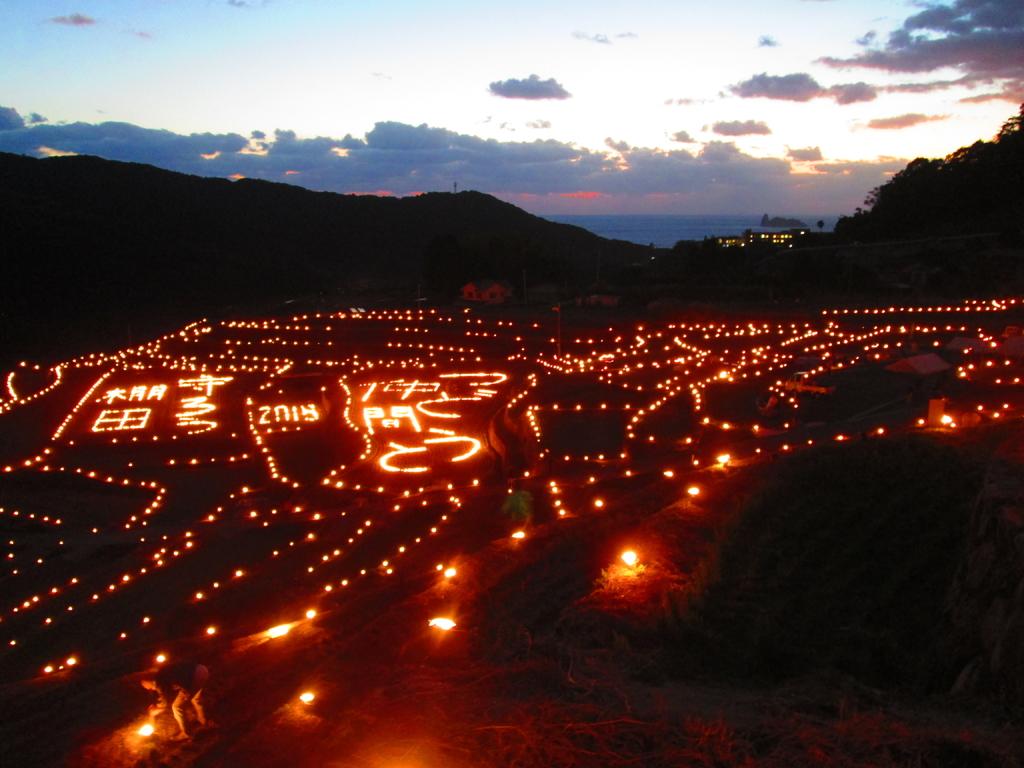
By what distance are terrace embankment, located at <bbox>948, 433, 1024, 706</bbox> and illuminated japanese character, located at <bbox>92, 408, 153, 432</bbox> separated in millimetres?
19693

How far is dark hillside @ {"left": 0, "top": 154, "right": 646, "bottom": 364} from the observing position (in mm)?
47719

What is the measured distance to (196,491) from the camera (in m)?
16.0

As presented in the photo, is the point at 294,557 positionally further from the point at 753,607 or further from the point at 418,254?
the point at 418,254

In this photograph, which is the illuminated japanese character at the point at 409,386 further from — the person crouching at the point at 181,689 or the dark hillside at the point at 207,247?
the dark hillside at the point at 207,247

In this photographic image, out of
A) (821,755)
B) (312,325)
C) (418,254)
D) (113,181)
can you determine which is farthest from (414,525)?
(113,181)

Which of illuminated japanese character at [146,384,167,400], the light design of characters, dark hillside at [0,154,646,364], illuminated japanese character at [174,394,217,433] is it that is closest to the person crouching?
the light design of characters

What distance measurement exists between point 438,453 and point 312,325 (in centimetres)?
2005

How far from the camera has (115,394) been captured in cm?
2502

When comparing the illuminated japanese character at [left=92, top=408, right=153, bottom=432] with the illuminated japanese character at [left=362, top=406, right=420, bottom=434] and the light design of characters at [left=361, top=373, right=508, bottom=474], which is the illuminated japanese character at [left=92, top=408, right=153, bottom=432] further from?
the light design of characters at [left=361, top=373, right=508, bottom=474]

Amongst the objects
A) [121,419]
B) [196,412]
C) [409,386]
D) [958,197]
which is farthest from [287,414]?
[958,197]

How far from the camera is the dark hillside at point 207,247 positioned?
4772 cm

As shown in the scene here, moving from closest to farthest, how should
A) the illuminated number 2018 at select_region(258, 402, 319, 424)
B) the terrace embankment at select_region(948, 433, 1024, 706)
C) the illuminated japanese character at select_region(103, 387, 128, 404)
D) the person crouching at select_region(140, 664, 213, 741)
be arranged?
the terrace embankment at select_region(948, 433, 1024, 706) < the person crouching at select_region(140, 664, 213, 741) < the illuminated number 2018 at select_region(258, 402, 319, 424) < the illuminated japanese character at select_region(103, 387, 128, 404)

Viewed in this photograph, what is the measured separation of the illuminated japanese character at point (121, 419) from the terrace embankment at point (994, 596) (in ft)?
64.6

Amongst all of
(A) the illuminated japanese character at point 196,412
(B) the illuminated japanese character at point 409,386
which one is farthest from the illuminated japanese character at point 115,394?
(B) the illuminated japanese character at point 409,386
